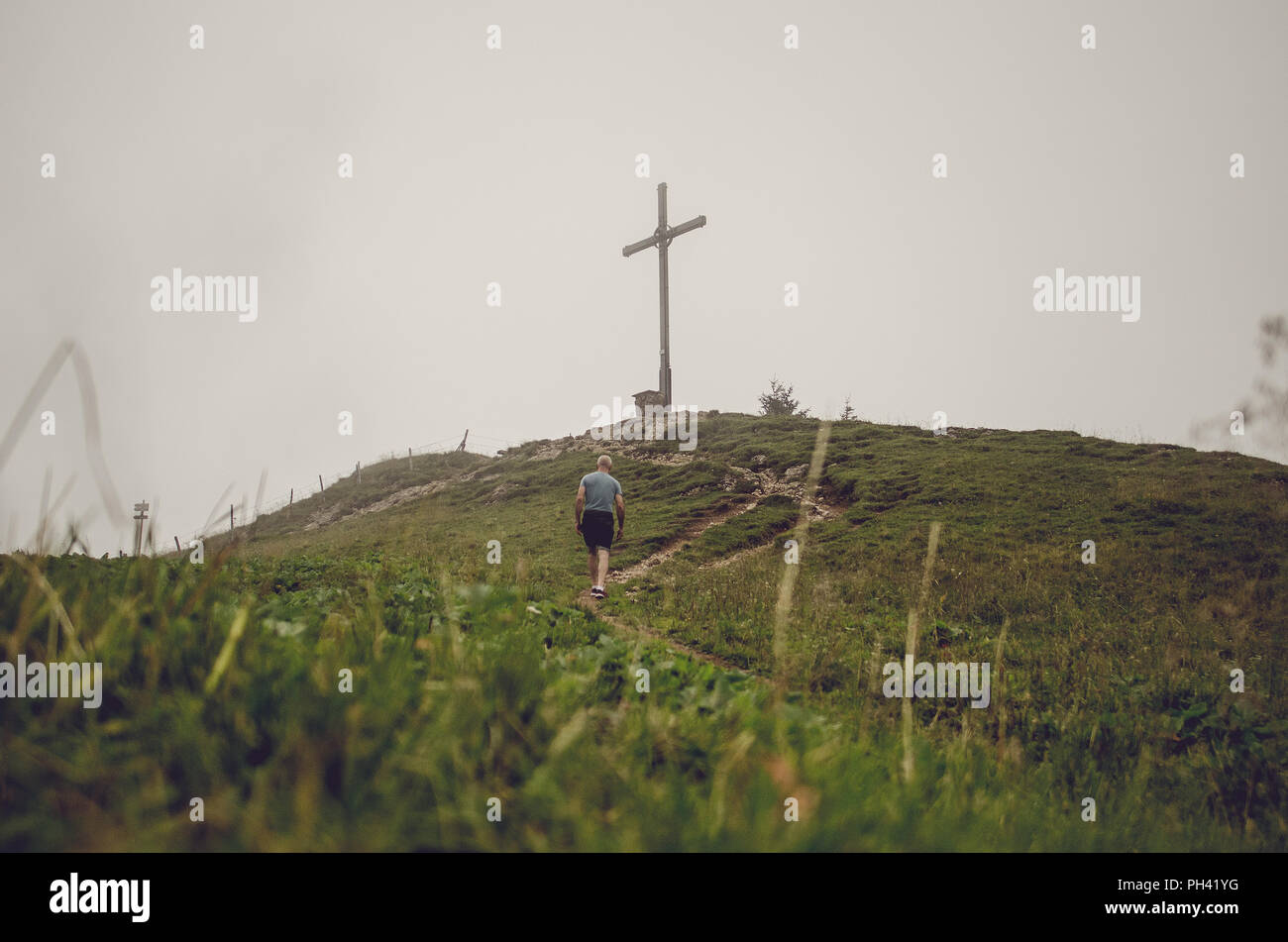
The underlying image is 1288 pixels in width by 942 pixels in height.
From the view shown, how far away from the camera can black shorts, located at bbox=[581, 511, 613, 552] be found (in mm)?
14875

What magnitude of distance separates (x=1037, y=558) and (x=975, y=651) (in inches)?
284

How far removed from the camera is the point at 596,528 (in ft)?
48.8

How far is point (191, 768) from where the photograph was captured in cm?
175

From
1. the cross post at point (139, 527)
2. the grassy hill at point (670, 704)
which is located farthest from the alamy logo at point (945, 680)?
the cross post at point (139, 527)

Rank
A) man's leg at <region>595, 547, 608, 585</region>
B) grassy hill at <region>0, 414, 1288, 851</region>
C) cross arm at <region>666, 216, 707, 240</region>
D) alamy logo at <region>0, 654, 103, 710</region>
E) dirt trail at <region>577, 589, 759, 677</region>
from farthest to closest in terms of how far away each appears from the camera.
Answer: cross arm at <region>666, 216, 707, 240</region>
man's leg at <region>595, 547, 608, 585</region>
dirt trail at <region>577, 589, 759, 677</region>
alamy logo at <region>0, 654, 103, 710</region>
grassy hill at <region>0, 414, 1288, 851</region>

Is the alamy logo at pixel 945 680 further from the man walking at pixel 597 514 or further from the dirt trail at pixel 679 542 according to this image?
the dirt trail at pixel 679 542

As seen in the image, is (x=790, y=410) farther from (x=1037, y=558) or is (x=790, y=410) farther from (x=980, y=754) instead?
(x=980, y=754)

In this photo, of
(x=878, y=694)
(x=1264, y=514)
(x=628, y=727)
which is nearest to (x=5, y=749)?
(x=628, y=727)

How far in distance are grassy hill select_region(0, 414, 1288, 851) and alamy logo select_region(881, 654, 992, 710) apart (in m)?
0.28

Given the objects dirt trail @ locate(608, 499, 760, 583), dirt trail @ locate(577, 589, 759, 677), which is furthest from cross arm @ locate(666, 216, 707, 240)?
dirt trail @ locate(577, 589, 759, 677)

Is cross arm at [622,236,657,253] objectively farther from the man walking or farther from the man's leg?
the man's leg
